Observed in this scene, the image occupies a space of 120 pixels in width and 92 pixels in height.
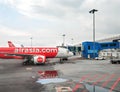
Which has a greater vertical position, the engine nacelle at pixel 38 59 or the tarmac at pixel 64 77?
the engine nacelle at pixel 38 59

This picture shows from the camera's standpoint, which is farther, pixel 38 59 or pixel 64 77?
pixel 38 59

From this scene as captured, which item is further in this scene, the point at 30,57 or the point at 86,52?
the point at 86,52

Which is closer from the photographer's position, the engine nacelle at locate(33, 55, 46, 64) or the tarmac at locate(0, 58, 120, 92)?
the tarmac at locate(0, 58, 120, 92)

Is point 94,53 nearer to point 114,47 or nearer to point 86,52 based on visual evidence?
point 86,52

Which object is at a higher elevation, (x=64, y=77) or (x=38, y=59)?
(x=38, y=59)

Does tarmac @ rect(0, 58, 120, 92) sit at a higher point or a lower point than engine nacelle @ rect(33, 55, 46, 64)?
lower

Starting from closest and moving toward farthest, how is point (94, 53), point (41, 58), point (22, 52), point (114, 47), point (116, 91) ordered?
1. point (116, 91)
2. point (41, 58)
3. point (22, 52)
4. point (94, 53)
5. point (114, 47)

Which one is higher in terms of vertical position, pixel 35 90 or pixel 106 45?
pixel 106 45

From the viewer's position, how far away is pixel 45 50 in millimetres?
46312

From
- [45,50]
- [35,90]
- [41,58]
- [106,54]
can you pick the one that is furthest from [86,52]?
[35,90]

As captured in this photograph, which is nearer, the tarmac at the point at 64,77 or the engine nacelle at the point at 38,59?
the tarmac at the point at 64,77

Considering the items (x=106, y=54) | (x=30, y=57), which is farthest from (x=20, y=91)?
(x=106, y=54)

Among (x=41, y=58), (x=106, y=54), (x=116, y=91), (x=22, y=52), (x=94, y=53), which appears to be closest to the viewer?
(x=116, y=91)

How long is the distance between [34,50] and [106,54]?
25.0m
